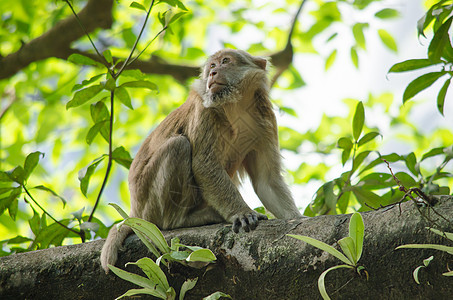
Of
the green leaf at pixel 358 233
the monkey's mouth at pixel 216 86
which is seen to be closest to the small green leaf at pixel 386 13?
the monkey's mouth at pixel 216 86

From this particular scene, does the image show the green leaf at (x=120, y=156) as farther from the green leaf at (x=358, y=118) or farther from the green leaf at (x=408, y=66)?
the green leaf at (x=408, y=66)

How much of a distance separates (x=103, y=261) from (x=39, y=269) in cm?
53

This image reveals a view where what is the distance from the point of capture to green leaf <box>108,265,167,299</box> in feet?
8.47

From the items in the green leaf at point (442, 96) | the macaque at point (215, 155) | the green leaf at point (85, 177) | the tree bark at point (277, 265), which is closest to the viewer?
the tree bark at point (277, 265)

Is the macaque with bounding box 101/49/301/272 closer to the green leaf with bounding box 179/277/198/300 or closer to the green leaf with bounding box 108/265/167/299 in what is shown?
the green leaf with bounding box 179/277/198/300

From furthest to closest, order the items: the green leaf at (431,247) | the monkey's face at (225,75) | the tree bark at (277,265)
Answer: the monkey's face at (225,75), the tree bark at (277,265), the green leaf at (431,247)

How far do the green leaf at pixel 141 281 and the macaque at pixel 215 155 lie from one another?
4.39 feet

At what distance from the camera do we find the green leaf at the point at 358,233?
224 centimetres

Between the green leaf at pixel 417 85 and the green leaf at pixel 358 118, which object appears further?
the green leaf at pixel 358 118

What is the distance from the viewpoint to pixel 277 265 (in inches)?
102

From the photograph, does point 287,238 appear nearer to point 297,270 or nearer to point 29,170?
point 297,270

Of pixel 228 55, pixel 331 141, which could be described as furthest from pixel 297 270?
pixel 331 141

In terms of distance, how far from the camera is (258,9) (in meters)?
7.74

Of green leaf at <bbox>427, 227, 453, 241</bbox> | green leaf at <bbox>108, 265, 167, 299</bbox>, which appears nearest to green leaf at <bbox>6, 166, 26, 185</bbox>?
green leaf at <bbox>108, 265, 167, 299</bbox>
